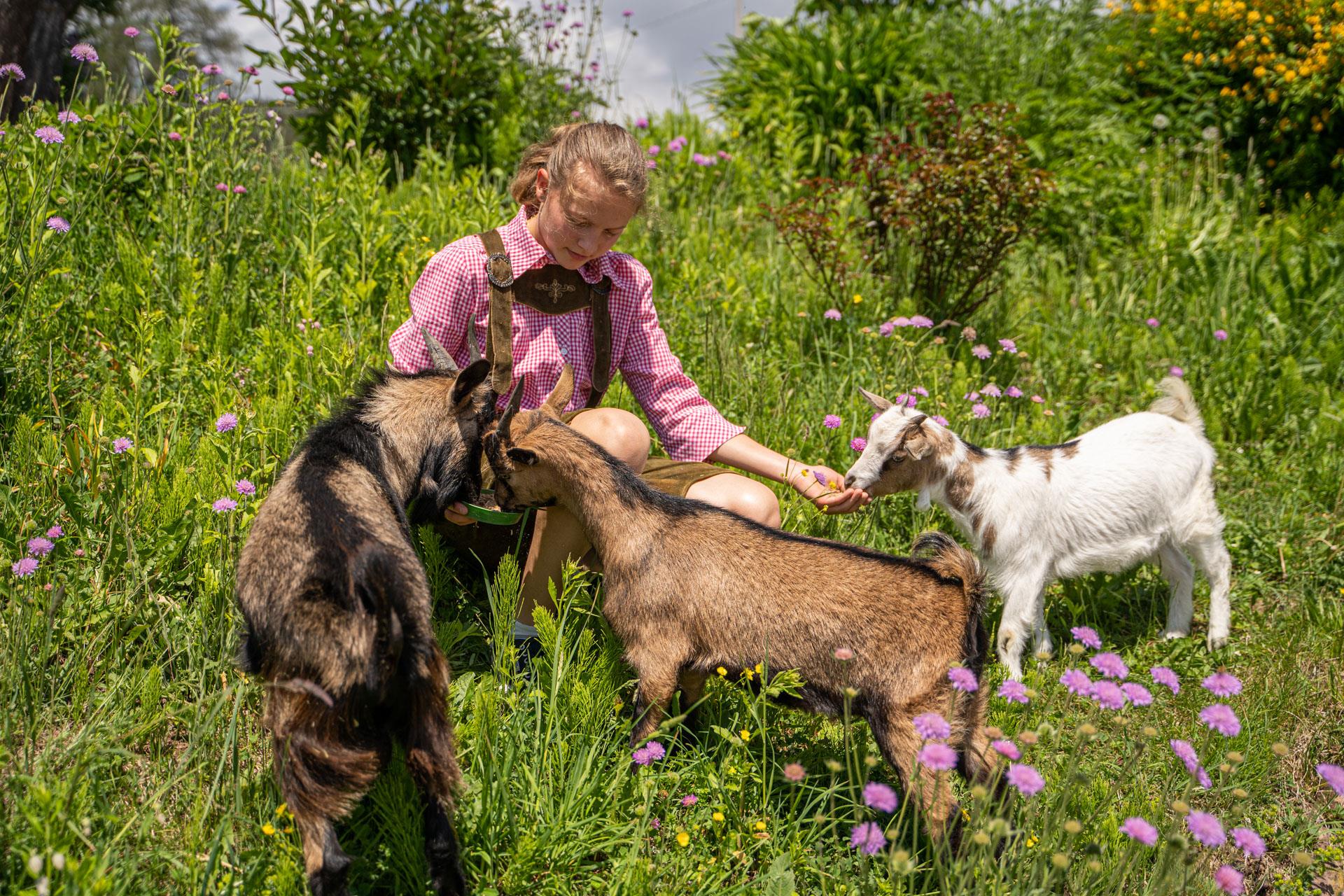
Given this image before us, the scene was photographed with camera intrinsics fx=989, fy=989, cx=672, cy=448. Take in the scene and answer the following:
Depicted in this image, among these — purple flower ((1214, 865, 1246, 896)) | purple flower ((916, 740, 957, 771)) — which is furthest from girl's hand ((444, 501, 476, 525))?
purple flower ((1214, 865, 1246, 896))

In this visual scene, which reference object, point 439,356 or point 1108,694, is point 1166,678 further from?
point 439,356

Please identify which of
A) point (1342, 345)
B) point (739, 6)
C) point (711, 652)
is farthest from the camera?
point (739, 6)

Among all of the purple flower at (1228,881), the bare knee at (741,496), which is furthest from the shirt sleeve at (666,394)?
the purple flower at (1228,881)

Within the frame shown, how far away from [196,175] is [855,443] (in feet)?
11.6

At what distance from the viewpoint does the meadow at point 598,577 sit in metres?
2.51

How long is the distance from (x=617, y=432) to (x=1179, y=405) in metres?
2.89

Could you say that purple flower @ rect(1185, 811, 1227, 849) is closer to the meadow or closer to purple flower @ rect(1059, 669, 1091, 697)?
the meadow

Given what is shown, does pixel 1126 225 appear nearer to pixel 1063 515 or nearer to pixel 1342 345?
pixel 1342 345

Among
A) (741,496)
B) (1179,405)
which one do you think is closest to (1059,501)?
(1179,405)

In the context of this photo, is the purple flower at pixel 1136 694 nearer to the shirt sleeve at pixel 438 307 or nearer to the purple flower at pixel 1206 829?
the purple flower at pixel 1206 829

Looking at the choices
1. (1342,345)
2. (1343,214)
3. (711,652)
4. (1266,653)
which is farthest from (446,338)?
(1343,214)

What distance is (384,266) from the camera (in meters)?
5.38

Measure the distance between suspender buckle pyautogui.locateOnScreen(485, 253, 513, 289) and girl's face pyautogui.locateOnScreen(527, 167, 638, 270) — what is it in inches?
6.8

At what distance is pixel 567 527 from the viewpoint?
336 centimetres
